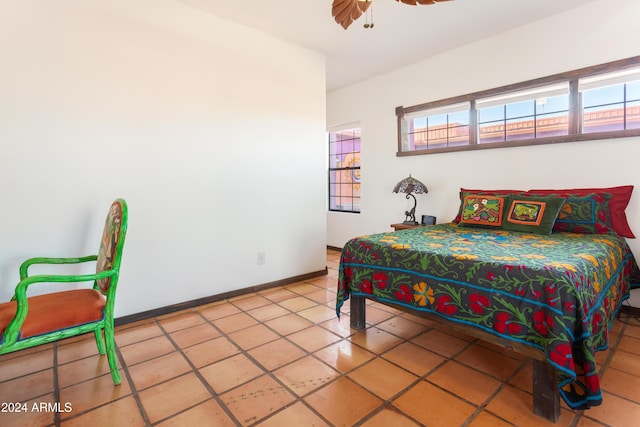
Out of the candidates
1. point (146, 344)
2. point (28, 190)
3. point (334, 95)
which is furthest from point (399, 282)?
point (334, 95)

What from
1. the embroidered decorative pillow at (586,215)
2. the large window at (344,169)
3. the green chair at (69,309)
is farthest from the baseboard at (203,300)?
the embroidered decorative pillow at (586,215)

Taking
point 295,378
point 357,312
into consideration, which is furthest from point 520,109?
point 295,378

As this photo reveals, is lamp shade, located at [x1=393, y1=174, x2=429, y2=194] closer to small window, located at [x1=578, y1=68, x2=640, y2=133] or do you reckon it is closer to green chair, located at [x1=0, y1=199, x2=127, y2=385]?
small window, located at [x1=578, y1=68, x2=640, y2=133]

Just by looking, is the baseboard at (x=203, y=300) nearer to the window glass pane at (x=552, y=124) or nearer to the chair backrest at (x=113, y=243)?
the chair backrest at (x=113, y=243)

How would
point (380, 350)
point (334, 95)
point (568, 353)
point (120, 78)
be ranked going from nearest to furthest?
point (568, 353), point (380, 350), point (120, 78), point (334, 95)

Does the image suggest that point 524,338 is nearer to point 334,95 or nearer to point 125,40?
point 125,40

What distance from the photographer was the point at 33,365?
197cm

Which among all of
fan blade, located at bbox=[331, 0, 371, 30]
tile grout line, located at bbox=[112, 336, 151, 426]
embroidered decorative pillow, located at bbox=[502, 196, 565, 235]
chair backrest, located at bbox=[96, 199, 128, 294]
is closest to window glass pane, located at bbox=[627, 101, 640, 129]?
embroidered decorative pillow, located at bbox=[502, 196, 565, 235]

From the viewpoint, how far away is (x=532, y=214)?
2596 mm

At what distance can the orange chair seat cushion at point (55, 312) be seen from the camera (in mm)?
1521

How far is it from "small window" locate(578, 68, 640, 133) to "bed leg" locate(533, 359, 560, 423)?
237 cm

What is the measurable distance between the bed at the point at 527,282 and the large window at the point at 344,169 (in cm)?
248

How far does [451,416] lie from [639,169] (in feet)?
8.35

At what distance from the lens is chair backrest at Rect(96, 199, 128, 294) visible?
1.75 meters
